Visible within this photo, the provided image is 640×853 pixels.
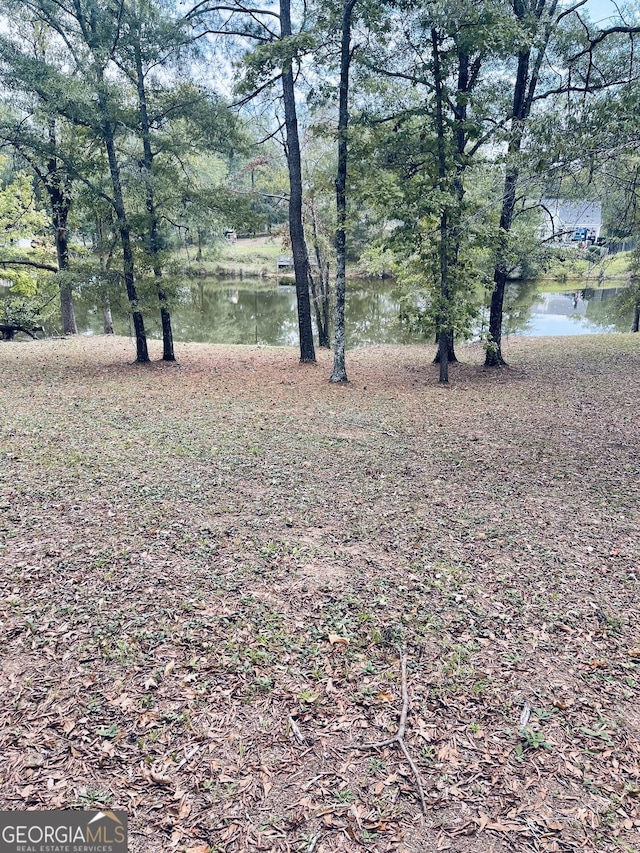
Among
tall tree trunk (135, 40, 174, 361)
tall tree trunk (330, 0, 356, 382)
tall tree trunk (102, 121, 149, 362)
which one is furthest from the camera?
tall tree trunk (102, 121, 149, 362)

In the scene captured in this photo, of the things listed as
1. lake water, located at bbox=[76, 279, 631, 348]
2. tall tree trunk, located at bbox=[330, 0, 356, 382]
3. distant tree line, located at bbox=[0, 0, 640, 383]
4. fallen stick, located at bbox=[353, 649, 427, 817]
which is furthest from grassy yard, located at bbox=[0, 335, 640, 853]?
lake water, located at bbox=[76, 279, 631, 348]

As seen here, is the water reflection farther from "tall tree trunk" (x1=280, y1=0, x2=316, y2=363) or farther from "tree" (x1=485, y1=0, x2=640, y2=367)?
"tall tree trunk" (x1=280, y1=0, x2=316, y2=363)

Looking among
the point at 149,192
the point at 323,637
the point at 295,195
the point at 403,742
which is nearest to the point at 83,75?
the point at 149,192

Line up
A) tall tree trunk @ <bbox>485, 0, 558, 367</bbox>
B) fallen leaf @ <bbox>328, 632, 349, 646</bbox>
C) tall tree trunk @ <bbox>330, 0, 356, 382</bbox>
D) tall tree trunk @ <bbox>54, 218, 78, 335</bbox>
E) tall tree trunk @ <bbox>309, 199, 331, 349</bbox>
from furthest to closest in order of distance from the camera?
tall tree trunk @ <bbox>309, 199, 331, 349</bbox> → tall tree trunk @ <bbox>54, 218, 78, 335</bbox> → tall tree trunk @ <bbox>485, 0, 558, 367</bbox> → tall tree trunk @ <bbox>330, 0, 356, 382</bbox> → fallen leaf @ <bbox>328, 632, 349, 646</bbox>

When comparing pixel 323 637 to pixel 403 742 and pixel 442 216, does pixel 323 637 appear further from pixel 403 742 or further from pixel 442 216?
pixel 442 216

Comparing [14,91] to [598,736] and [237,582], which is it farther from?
[598,736]

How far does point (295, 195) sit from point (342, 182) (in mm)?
2713

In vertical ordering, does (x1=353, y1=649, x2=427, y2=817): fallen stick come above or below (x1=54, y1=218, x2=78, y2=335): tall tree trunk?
below

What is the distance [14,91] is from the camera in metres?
9.20

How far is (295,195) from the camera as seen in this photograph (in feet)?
38.5

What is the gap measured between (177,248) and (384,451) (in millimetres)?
7999

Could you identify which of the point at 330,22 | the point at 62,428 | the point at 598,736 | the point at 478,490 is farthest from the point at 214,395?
the point at 598,736

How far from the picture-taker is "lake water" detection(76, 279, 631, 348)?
70.8 feet

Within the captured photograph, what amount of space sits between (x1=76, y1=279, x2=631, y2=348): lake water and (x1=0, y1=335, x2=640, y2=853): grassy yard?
1266cm
